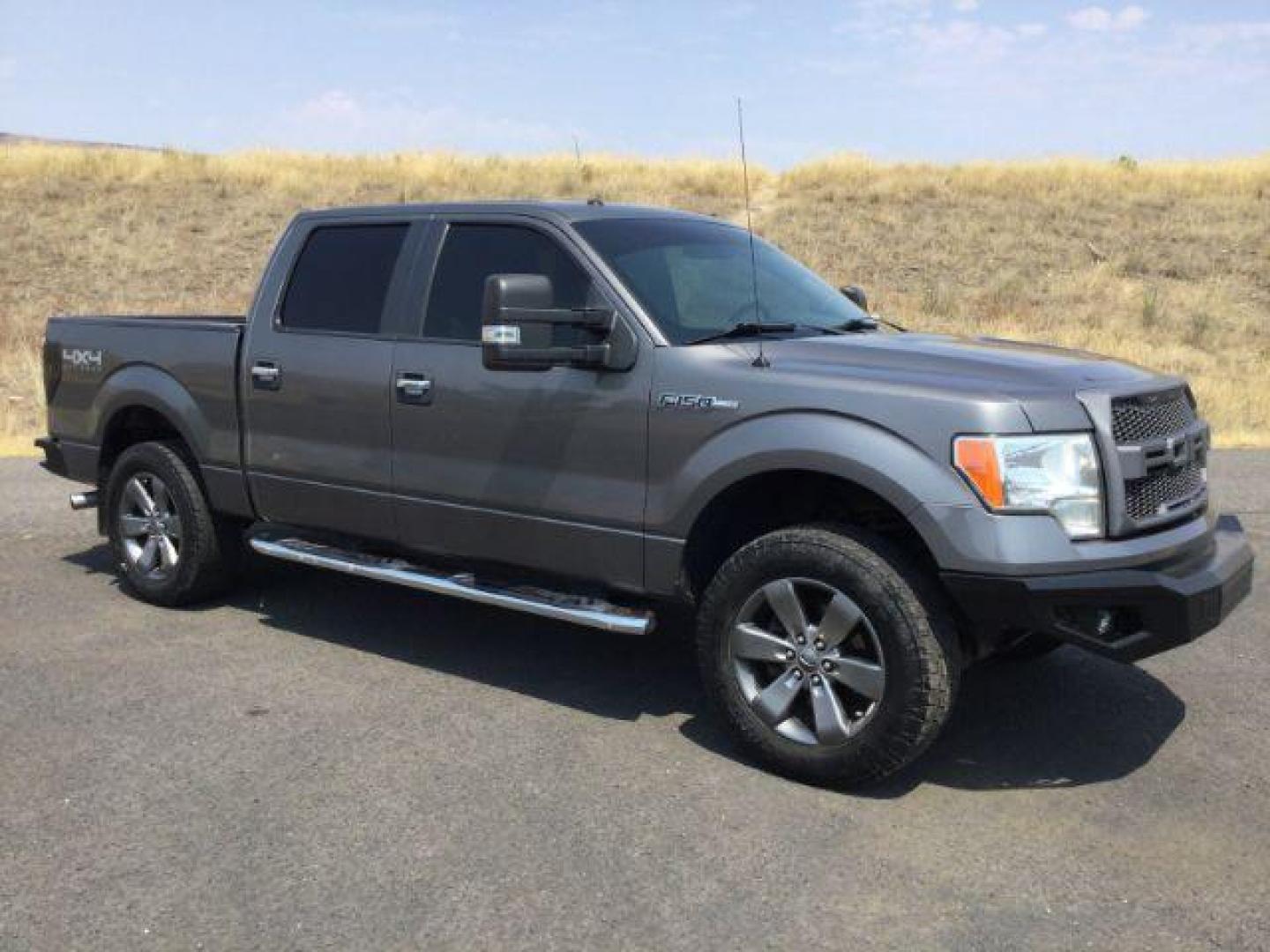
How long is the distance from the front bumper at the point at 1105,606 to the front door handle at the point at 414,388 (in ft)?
7.60

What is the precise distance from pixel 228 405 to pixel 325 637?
121 cm

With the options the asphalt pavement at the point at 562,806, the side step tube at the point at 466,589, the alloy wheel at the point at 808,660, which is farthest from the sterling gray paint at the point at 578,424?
the asphalt pavement at the point at 562,806

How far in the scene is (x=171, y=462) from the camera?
243 inches

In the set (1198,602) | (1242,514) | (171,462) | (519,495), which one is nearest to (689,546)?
(519,495)

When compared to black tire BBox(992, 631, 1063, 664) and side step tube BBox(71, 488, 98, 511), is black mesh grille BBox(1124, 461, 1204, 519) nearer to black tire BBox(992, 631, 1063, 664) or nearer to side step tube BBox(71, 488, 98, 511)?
black tire BBox(992, 631, 1063, 664)

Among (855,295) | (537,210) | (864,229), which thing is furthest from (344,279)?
(864,229)

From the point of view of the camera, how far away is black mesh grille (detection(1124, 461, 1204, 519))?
3.97 meters

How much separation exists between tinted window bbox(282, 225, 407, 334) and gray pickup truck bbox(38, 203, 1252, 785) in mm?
16

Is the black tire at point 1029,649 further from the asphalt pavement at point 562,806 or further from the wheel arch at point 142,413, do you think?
the wheel arch at point 142,413

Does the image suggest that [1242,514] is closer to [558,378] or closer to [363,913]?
[558,378]

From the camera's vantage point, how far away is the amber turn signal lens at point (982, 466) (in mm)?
3814

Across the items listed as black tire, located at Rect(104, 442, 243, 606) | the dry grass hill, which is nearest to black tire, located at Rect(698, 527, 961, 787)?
black tire, located at Rect(104, 442, 243, 606)

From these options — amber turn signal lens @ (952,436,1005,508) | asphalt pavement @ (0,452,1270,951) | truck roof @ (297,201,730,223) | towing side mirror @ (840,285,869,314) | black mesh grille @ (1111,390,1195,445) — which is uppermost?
truck roof @ (297,201,730,223)

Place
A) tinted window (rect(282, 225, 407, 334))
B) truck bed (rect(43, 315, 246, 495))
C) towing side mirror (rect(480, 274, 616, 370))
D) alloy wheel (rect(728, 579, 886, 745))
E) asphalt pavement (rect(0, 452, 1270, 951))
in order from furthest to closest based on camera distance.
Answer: truck bed (rect(43, 315, 246, 495))
tinted window (rect(282, 225, 407, 334))
towing side mirror (rect(480, 274, 616, 370))
alloy wheel (rect(728, 579, 886, 745))
asphalt pavement (rect(0, 452, 1270, 951))
